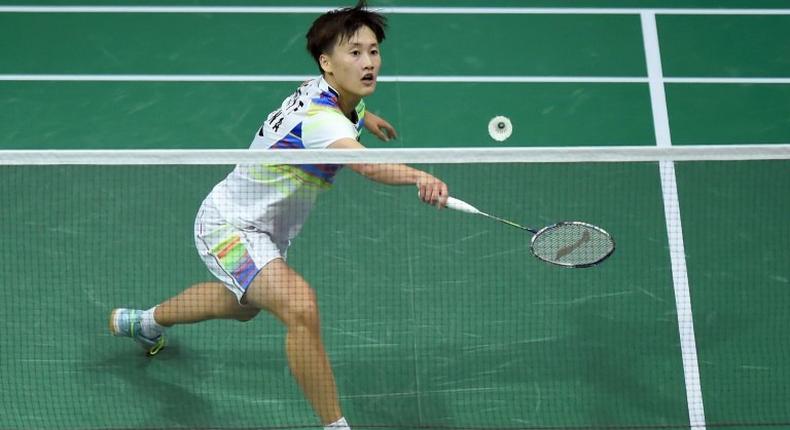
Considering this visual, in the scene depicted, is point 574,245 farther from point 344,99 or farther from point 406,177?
point 344,99

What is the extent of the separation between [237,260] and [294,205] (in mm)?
419

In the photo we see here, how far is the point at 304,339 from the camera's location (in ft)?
22.0

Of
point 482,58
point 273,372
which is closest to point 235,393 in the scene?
point 273,372

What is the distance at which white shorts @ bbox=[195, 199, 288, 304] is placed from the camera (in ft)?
22.6

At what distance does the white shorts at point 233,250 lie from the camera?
22.6ft

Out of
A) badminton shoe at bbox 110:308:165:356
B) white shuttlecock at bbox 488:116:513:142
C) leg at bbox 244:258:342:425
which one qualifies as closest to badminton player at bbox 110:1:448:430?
leg at bbox 244:258:342:425

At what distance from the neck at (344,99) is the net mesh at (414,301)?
425 millimetres

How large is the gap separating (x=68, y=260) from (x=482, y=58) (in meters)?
3.53

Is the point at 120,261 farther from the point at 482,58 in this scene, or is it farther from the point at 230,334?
the point at 482,58

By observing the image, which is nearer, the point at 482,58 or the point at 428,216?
the point at 428,216

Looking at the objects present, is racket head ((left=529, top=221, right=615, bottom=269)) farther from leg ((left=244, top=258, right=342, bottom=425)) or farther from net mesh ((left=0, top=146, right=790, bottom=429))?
leg ((left=244, top=258, right=342, bottom=425))

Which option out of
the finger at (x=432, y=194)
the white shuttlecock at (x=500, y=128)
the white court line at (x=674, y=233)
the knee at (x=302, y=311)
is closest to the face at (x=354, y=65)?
the finger at (x=432, y=194)

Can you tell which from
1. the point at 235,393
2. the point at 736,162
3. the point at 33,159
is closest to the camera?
the point at 33,159

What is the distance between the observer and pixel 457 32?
10.6 meters
